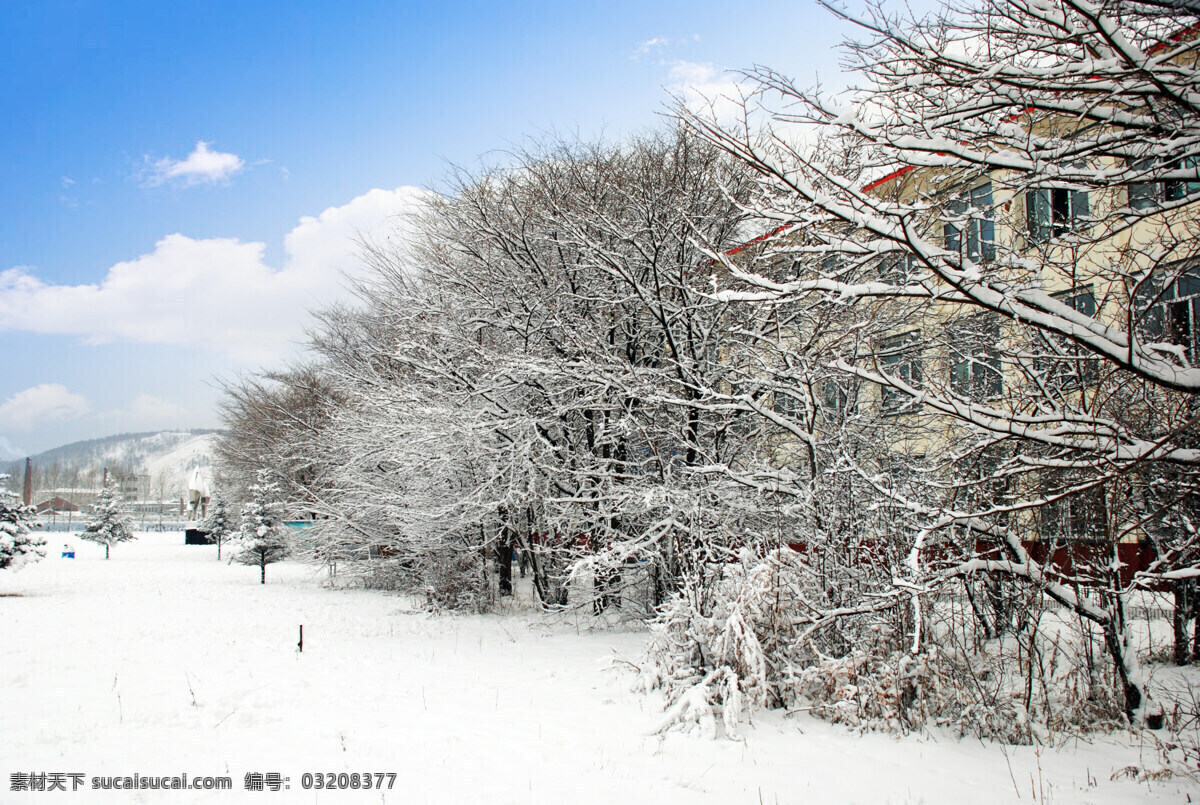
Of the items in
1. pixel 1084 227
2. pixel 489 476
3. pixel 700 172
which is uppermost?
pixel 700 172

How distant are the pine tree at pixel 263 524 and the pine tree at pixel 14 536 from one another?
539cm

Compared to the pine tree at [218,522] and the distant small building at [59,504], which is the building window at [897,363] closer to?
the pine tree at [218,522]

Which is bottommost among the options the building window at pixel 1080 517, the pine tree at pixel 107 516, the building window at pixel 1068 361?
the pine tree at pixel 107 516

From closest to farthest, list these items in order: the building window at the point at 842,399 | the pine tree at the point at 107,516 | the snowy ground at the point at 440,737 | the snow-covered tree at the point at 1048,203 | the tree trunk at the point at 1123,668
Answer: the snow-covered tree at the point at 1048,203 < the snowy ground at the point at 440,737 < the tree trunk at the point at 1123,668 < the building window at the point at 842,399 < the pine tree at the point at 107,516

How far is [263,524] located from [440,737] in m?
19.5

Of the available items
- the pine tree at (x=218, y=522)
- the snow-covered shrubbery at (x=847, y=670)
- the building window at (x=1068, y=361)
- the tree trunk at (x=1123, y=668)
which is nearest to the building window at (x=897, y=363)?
the building window at (x=1068, y=361)

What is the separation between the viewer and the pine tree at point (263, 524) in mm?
22812

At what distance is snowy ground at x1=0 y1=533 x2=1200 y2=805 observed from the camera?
4734 millimetres

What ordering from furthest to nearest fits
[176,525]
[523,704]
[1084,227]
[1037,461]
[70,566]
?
[176,525] → [70,566] → [523,704] → [1084,227] → [1037,461]

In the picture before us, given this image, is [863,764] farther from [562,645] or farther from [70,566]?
[70,566]

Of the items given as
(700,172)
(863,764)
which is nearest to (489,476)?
(700,172)

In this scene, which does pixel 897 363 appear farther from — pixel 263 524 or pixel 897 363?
pixel 263 524

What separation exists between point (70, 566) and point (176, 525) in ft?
245

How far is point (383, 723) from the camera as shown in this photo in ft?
21.2
